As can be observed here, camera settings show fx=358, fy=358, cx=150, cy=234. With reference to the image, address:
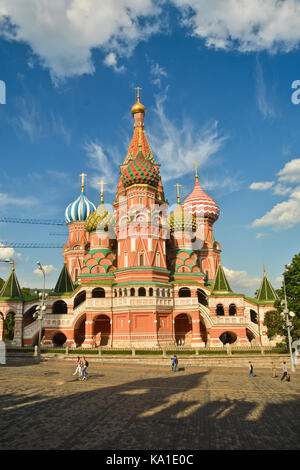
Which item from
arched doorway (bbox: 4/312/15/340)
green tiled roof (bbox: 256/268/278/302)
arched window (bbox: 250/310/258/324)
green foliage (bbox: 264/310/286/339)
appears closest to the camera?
green foliage (bbox: 264/310/286/339)

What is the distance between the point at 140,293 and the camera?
127 ft

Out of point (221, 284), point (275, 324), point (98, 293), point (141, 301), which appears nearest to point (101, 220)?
point (98, 293)

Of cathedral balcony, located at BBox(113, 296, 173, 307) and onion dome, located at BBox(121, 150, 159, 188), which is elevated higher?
onion dome, located at BBox(121, 150, 159, 188)

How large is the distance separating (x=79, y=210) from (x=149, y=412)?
43242mm

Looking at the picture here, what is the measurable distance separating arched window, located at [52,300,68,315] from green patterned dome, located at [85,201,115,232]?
9831mm

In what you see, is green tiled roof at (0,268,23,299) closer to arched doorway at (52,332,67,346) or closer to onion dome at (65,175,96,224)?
arched doorway at (52,332,67,346)

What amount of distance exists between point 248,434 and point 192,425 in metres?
1.70

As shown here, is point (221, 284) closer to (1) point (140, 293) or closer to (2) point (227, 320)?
(2) point (227, 320)

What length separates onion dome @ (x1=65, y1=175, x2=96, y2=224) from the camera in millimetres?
53156

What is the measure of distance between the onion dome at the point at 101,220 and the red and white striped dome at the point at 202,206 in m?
12.9

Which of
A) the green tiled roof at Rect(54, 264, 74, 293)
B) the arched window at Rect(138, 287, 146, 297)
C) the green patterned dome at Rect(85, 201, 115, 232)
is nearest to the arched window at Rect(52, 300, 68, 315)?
the green tiled roof at Rect(54, 264, 74, 293)

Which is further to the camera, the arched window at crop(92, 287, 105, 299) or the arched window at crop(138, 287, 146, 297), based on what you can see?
the arched window at crop(92, 287, 105, 299)

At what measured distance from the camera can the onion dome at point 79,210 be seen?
5316cm

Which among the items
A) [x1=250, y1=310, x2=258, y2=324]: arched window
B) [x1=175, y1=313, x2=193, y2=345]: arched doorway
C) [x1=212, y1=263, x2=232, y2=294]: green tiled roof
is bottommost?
[x1=175, y1=313, x2=193, y2=345]: arched doorway
